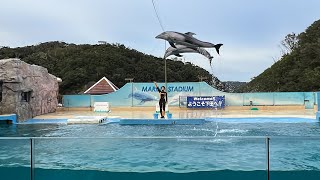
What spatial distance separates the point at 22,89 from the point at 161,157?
1267cm

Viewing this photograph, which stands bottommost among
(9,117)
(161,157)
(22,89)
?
(9,117)

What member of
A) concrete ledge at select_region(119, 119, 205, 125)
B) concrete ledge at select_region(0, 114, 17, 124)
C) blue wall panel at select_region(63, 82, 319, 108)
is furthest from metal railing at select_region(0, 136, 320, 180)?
blue wall panel at select_region(63, 82, 319, 108)

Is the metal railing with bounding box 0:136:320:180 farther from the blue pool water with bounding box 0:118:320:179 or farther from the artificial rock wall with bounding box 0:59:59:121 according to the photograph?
the artificial rock wall with bounding box 0:59:59:121

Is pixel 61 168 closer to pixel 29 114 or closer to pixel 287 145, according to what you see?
pixel 287 145

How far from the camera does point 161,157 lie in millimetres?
3686

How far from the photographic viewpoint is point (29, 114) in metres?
15.8

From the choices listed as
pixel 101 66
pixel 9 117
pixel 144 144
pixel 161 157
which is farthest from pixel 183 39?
pixel 101 66

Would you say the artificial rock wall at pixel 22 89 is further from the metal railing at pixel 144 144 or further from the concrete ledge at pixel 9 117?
the metal railing at pixel 144 144

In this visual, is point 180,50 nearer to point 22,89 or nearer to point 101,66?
point 22,89

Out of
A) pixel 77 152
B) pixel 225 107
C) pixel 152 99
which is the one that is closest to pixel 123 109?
pixel 152 99

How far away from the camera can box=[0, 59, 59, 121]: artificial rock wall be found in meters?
14.6

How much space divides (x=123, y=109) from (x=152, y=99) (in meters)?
1.58

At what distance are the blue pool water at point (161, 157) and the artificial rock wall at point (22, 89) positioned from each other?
11564 millimetres

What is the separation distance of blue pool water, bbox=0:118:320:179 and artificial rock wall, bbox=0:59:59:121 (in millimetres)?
11564
